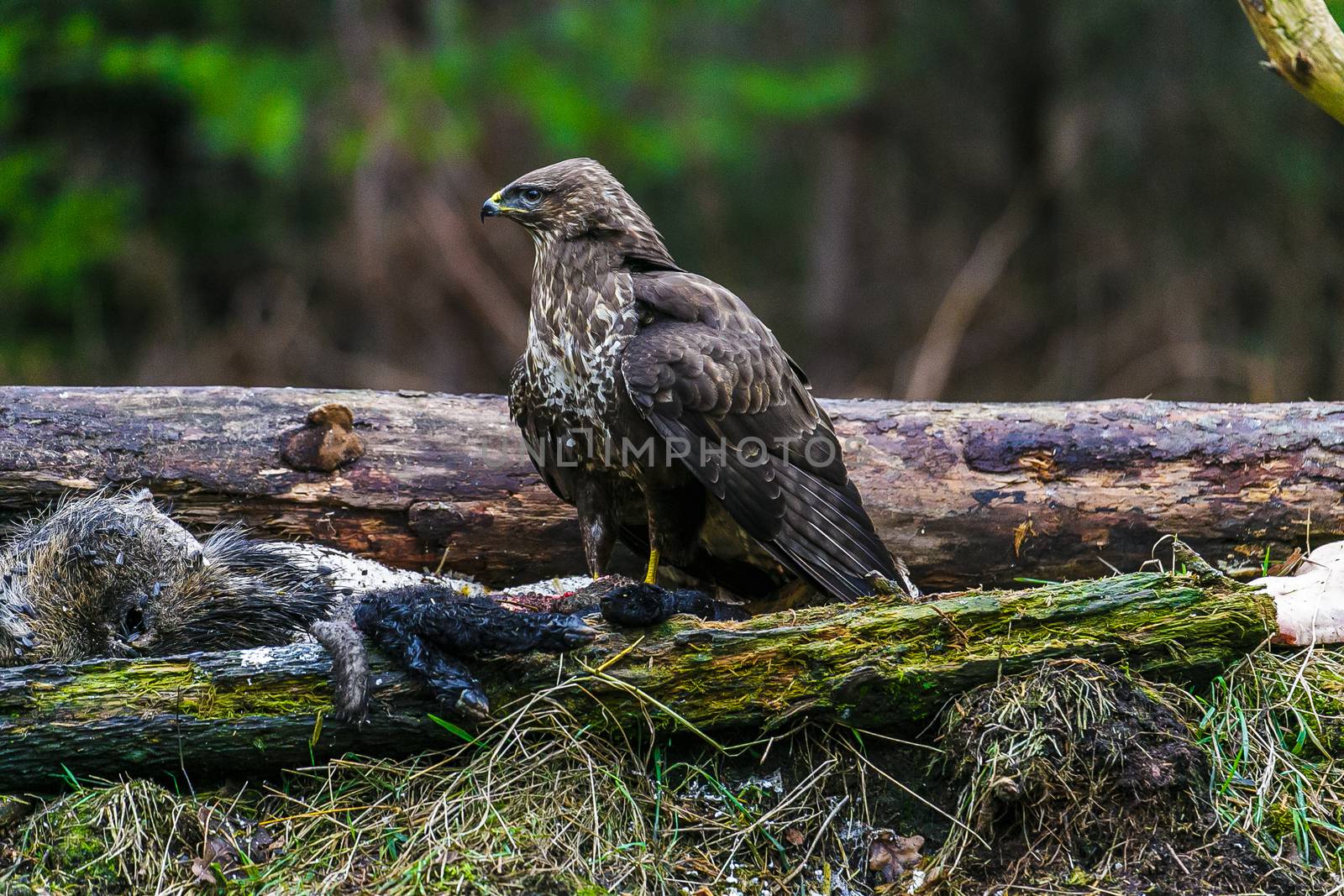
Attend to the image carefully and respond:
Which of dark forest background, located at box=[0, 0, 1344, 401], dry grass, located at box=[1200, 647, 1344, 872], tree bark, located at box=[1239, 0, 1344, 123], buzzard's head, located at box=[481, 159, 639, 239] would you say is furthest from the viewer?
dark forest background, located at box=[0, 0, 1344, 401]

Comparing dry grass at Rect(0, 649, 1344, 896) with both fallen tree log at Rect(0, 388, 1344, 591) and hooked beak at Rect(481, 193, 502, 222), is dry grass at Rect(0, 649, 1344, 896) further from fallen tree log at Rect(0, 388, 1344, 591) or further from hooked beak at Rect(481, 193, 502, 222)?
hooked beak at Rect(481, 193, 502, 222)

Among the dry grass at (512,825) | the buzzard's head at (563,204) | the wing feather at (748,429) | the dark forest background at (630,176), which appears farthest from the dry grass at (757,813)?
the dark forest background at (630,176)

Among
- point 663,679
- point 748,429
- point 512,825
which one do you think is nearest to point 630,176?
point 748,429

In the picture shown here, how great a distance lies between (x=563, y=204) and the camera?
391cm

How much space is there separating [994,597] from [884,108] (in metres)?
8.32

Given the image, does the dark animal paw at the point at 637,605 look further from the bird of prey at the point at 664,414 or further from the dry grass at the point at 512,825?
the bird of prey at the point at 664,414

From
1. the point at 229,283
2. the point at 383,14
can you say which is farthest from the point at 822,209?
the point at 229,283

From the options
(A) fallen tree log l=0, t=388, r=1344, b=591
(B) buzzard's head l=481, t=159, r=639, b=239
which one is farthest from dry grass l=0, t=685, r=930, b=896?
(B) buzzard's head l=481, t=159, r=639, b=239

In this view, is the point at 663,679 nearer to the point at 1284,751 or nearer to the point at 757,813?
the point at 757,813

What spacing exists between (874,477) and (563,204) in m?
1.49

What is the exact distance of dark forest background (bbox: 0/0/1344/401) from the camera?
25.9ft

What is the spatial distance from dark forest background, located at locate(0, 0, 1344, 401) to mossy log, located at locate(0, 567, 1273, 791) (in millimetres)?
5171

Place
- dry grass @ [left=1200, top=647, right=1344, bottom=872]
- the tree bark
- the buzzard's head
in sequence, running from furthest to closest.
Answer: the buzzard's head < the tree bark < dry grass @ [left=1200, top=647, right=1344, bottom=872]

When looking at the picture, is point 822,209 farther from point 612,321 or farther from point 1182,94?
point 612,321
